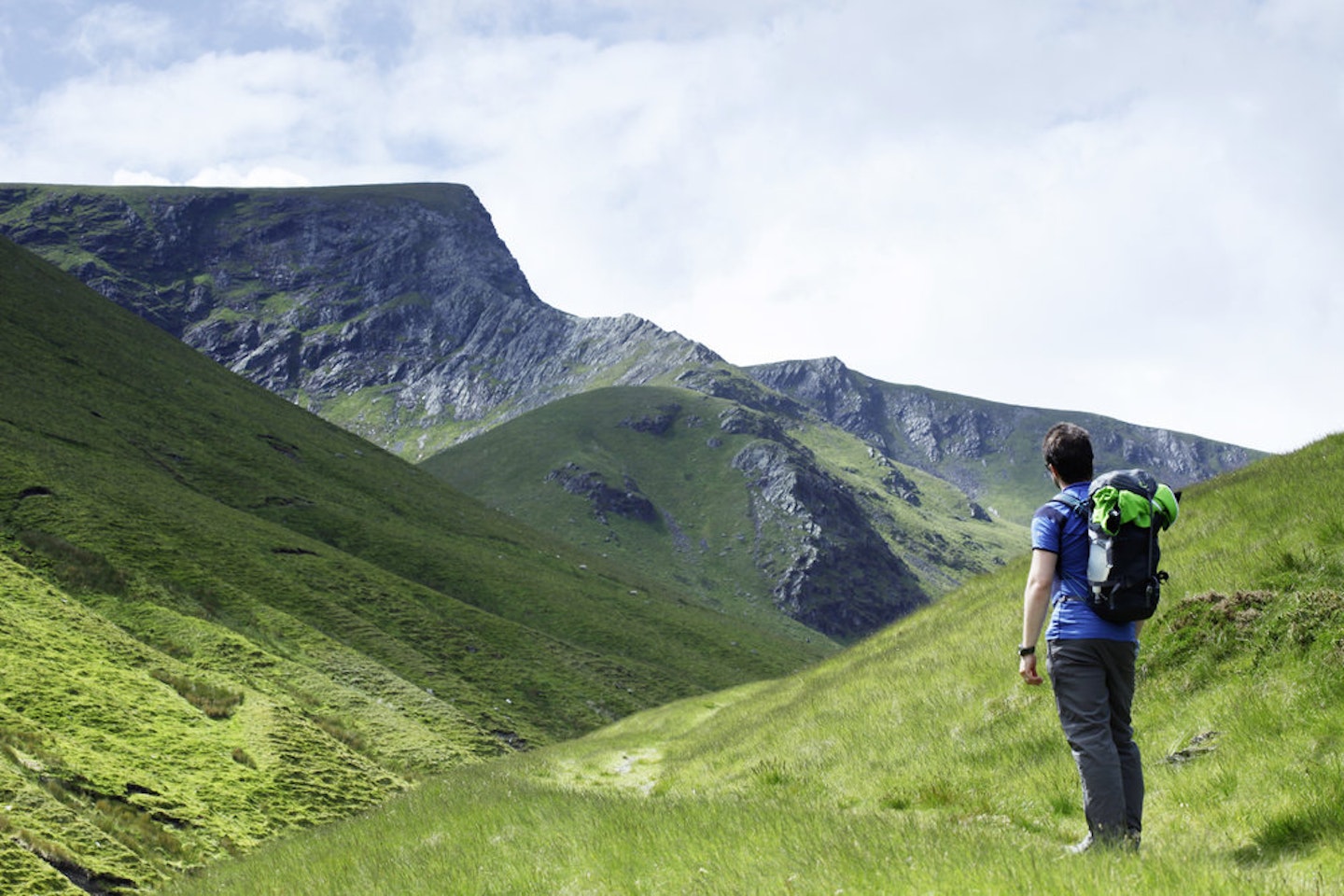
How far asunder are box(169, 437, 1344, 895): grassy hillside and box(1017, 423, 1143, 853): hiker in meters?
0.59

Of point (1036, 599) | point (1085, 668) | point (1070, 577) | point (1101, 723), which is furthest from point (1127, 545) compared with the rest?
point (1101, 723)

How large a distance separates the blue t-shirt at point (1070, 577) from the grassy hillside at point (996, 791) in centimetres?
171

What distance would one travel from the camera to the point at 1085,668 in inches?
268

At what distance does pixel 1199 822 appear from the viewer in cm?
729

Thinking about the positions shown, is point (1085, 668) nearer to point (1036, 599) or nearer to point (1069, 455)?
point (1036, 599)

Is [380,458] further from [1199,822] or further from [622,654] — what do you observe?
[1199,822]

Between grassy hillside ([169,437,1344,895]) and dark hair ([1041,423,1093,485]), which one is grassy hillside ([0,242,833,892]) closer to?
grassy hillside ([169,437,1344,895])

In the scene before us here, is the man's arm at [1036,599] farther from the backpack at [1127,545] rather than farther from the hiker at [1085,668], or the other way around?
the backpack at [1127,545]

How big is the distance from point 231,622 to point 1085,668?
49858mm

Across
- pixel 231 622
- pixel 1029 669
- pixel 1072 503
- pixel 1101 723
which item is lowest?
pixel 231 622

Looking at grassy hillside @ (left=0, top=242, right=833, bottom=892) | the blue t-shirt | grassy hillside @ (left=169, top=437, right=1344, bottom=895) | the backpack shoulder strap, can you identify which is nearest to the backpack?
the blue t-shirt

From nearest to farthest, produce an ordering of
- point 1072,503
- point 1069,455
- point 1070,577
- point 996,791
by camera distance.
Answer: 1. point 1070,577
2. point 1072,503
3. point 1069,455
4. point 996,791

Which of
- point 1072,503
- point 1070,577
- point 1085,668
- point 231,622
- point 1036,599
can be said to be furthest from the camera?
point 231,622

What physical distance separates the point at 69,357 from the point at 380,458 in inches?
1686
